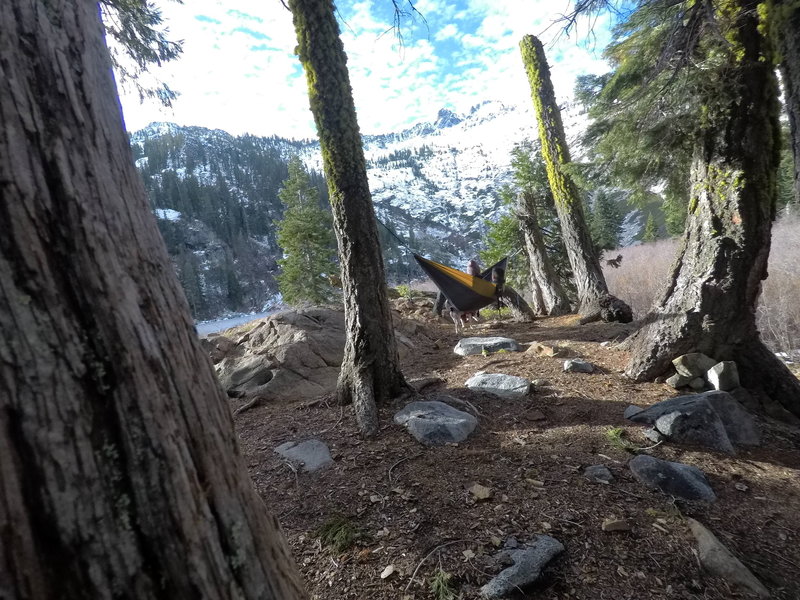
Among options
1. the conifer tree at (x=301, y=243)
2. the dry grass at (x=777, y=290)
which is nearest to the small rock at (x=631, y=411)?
the dry grass at (x=777, y=290)

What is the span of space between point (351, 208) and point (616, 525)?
2527 mm

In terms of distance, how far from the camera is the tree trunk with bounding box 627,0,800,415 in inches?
113

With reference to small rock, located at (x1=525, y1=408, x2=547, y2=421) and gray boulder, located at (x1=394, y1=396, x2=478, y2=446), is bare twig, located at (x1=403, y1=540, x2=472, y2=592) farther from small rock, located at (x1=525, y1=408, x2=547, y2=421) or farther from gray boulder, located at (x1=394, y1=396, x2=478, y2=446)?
small rock, located at (x1=525, y1=408, x2=547, y2=421)

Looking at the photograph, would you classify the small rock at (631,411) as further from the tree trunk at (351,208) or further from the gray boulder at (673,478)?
the tree trunk at (351,208)

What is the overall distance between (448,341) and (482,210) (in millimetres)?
121661

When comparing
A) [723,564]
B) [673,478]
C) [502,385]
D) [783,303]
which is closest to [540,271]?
[783,303]

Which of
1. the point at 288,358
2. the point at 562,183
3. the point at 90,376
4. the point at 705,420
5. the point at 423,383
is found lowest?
the point at 705,420

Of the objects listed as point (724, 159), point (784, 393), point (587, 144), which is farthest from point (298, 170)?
point (784, 393)

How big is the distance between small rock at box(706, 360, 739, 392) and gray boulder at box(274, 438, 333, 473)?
297cm

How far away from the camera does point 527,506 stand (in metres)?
1.86

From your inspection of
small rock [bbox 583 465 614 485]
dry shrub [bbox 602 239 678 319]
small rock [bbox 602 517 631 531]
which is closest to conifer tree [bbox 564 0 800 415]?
small rock [bbox 583 465 614 485]

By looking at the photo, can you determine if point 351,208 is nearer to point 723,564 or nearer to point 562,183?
point 723,564

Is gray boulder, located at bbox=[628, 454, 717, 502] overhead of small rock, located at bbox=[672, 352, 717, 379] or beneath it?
beneath

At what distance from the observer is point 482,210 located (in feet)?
398
